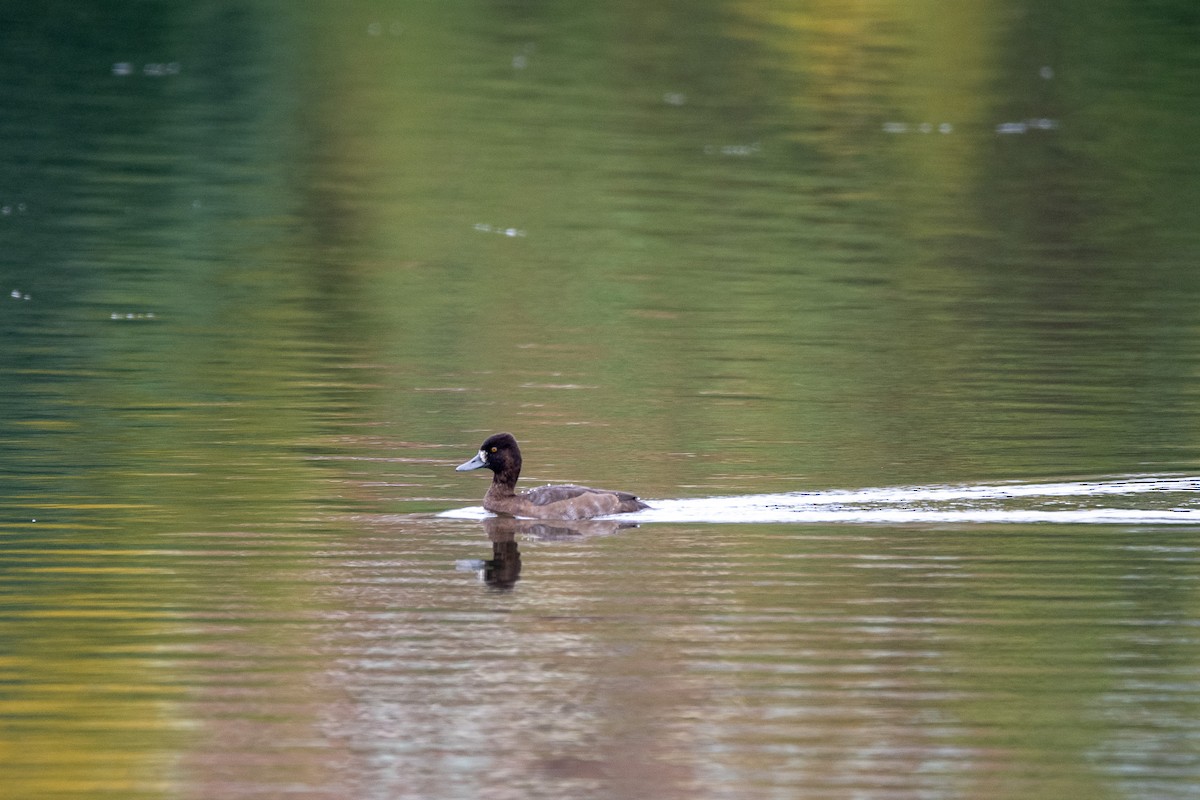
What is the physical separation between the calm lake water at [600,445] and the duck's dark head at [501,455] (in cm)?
36

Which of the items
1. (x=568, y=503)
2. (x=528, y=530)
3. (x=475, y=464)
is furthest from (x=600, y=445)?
(x=528, y=530)

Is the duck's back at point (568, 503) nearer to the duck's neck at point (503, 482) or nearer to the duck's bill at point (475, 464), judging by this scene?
the duck's neck at point (503, 482)

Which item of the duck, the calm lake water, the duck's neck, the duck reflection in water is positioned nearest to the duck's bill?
the duck

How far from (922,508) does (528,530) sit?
2.46 m

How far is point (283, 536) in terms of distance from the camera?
1259 cm

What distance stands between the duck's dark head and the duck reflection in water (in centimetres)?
34

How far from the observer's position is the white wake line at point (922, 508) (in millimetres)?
13328

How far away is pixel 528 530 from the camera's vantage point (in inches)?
525

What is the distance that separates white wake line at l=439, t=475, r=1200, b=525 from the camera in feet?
43.7

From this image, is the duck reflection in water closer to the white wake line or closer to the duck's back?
the duck's back

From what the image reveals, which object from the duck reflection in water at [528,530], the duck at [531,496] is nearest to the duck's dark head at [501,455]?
the duck at [531,496]

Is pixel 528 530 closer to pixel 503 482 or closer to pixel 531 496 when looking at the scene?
pixel 531 496

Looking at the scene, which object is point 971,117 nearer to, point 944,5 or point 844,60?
point 844,60

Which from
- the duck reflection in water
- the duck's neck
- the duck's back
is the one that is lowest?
the duck reflection in water
